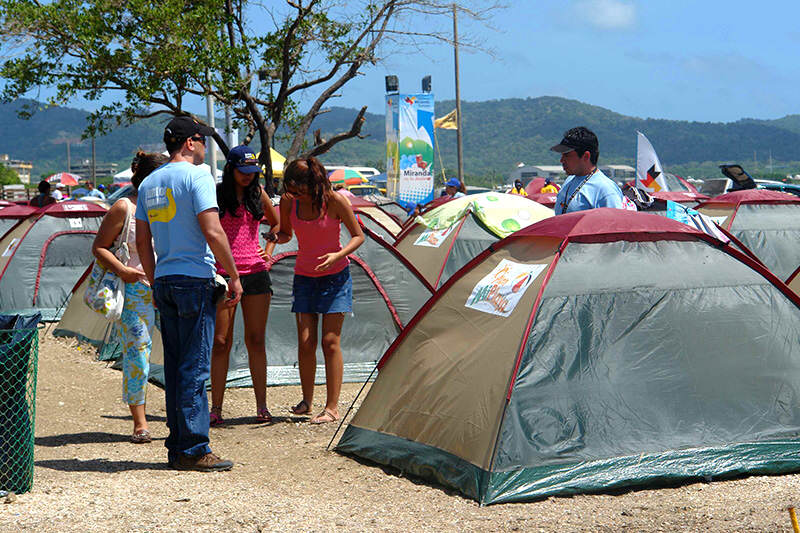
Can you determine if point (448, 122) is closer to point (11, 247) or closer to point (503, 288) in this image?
point (11, 247)

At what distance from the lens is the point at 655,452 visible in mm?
4633

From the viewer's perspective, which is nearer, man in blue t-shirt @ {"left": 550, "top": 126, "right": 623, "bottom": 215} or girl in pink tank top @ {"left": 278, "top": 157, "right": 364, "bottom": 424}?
man in blue t-shirt @ {"left": 550, "top": 126, "right": 623, "bottom": 215}

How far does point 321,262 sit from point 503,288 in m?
1.45

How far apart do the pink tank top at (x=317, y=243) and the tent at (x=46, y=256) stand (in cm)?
649

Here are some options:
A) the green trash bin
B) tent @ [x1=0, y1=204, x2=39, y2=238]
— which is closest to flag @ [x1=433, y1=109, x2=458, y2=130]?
tent @ [x1=0, y1=204, x2=39, y2=238]

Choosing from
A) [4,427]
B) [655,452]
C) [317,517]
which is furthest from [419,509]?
[4,427]

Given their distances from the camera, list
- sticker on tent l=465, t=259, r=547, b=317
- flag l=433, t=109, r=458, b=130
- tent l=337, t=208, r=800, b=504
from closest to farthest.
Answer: tent l=337, t=208, r=800, b=504 < sticker on tent l=465, t=259, r=547, b=317 < flag l=433, t=109, r=458, b=130

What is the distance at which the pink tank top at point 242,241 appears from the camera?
19.7 ft

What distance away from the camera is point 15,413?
452cm

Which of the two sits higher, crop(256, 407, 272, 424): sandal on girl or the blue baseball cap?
the blue baseball cap

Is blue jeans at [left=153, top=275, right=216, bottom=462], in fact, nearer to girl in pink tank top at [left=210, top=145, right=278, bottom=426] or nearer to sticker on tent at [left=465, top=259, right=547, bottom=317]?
girl in pink tank top at [left=210, top=145, right=278, bottom=426]

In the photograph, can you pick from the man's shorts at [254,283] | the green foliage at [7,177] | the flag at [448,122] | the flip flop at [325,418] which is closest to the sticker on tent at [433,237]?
the flip flop at [325,418]

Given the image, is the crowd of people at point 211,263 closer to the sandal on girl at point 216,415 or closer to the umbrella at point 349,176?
the sandal on girl at point 216,415

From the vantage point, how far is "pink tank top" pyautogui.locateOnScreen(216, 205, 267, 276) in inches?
237
